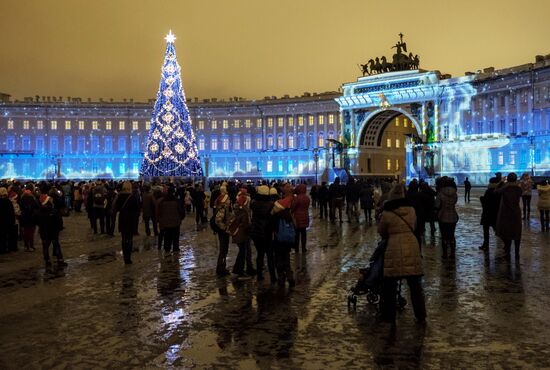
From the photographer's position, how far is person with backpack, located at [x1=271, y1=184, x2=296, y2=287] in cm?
1063

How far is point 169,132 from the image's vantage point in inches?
1640

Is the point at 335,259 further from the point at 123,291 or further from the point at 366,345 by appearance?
the point at 366,345

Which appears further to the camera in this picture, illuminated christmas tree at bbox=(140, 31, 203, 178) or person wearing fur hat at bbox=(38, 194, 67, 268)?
illuminated christmas tree at bbox=(140, 31, 203, 178)

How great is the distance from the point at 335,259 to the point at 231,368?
25.9 ft

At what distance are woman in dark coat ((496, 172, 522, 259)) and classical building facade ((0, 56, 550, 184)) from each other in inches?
1902

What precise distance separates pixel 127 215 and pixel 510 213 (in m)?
8.49

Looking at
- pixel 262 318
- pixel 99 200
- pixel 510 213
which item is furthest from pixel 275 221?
pixel 99 200

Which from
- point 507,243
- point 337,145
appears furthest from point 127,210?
point 337,145

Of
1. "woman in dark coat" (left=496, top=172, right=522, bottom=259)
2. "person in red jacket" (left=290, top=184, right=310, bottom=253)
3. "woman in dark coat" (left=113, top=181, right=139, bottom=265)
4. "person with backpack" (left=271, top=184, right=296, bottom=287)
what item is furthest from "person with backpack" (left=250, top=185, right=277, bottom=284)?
"woman in dark coat" (left=496, top=172, right=522, bottom=259)

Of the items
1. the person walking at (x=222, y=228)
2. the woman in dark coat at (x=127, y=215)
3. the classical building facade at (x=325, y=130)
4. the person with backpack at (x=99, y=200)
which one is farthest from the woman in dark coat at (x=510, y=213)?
the classical building facade at (x=325, y=130)

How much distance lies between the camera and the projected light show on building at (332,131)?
59.7 meters

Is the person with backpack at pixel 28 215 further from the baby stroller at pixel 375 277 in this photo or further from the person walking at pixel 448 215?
the baby stroller at pixel 375 277

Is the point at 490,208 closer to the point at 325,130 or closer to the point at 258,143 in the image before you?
the point at 325,130

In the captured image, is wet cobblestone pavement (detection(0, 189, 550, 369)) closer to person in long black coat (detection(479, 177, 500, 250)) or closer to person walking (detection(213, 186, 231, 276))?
person walking (detection(213, 186, 231, 276))
